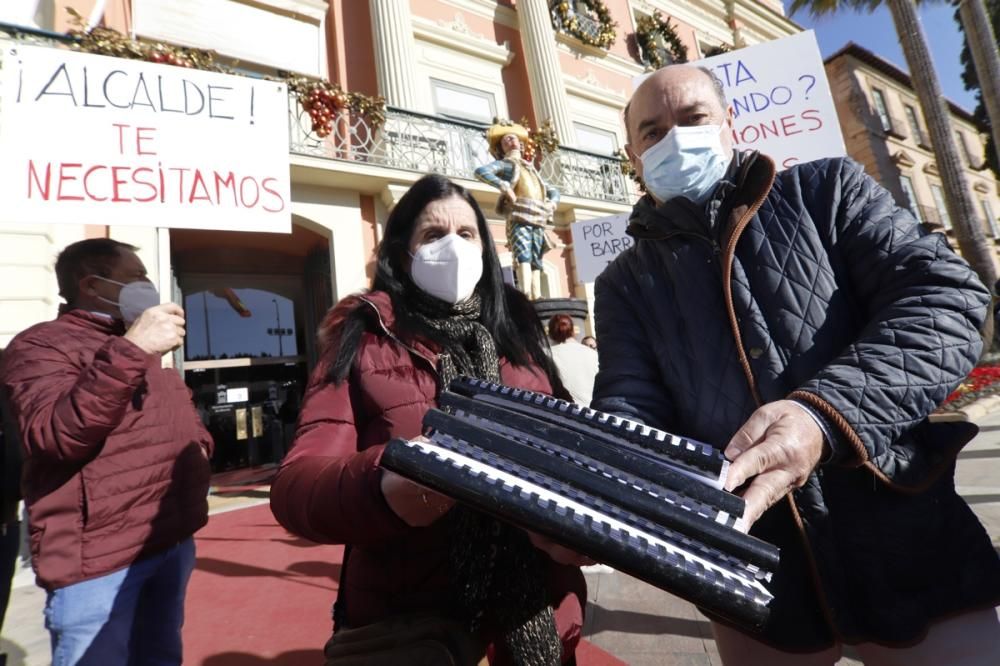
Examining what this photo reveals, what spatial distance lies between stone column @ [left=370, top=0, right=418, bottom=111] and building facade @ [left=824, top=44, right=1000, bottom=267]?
19.8 metres

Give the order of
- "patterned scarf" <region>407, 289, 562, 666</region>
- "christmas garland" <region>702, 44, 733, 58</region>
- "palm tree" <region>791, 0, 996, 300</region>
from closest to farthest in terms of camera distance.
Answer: "patterned scarf" <region>407, 289, 562, 666</region>, "palm tree" <region>791, 0, 996, 300</region>, "christmas garland" <region>702, 44, 733, 58</region>

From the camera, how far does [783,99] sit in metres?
3.04

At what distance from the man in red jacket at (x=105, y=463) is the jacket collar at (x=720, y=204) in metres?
1.58

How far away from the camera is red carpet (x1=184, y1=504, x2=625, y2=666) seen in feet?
8.18

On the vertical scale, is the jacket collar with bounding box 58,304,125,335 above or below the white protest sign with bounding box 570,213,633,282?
below

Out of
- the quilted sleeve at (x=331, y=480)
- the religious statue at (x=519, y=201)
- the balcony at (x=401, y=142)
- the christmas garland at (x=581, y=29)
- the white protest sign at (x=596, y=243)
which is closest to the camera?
the quilted sleeve at (x=331, y=480)

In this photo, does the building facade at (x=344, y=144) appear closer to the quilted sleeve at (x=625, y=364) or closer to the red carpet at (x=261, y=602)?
the red carpet at (x=261, y=602)

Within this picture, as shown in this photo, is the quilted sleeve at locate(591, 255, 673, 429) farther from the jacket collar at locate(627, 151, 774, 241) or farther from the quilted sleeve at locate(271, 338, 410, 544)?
the quilted sleeve at locate(271, 338, 410, 544)

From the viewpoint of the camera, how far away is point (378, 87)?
8742 mm

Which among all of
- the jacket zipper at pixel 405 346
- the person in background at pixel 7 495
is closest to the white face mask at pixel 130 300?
the person in background at pixel 7 495

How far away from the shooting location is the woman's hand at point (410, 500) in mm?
759

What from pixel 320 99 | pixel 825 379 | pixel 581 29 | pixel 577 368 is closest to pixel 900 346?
pixel 825 379

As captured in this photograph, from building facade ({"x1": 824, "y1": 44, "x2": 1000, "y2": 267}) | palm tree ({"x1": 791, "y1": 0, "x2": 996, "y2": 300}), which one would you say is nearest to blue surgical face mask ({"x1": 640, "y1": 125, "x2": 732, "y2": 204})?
palm tree ({"x1": 791, "y1": 0, "x2": 996, "y2": 300})

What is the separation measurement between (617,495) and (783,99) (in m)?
3.44
